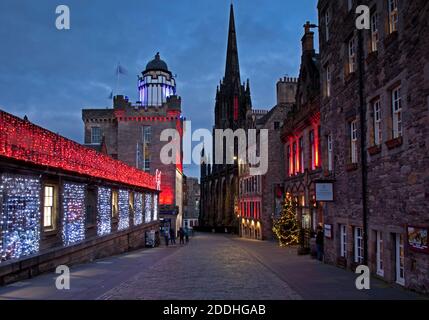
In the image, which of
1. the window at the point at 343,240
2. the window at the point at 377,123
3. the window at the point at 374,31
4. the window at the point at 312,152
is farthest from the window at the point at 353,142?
the window at the point at 312,152

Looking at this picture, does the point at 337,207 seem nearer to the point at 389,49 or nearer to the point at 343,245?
the point at 343,245

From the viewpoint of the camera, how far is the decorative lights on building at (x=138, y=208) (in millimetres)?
31345

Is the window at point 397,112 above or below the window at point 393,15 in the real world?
below

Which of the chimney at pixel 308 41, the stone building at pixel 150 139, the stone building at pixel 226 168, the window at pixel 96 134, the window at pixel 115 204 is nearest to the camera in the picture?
the window at pixel 115 204

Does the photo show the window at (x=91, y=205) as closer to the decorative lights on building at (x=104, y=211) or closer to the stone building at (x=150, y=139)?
the decorative lights on building at (x=104, y=211)

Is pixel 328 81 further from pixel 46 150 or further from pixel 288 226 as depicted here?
pixel 46 150

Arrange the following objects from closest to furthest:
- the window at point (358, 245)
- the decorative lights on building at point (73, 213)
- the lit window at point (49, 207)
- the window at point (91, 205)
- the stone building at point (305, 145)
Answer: the lit window at point (49, 207), the decorative lights on building at point (73, 213), the window at point (358, 245), the window at point (91, 205), the stone building at point (305, 145)

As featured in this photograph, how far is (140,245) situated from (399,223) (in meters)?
23.0

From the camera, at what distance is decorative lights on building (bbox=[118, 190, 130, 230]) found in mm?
26375

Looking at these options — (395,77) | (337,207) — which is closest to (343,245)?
(337,207)

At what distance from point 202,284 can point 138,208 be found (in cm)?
1879

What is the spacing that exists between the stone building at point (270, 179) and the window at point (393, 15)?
26360 millimetres

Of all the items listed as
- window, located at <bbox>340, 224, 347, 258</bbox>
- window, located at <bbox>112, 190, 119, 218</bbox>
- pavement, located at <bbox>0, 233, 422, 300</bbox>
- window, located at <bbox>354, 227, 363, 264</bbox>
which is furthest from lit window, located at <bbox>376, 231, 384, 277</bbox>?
window, located at <bbox>112, 190, 119, 218</bbox>

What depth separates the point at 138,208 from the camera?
32594 millimetres
